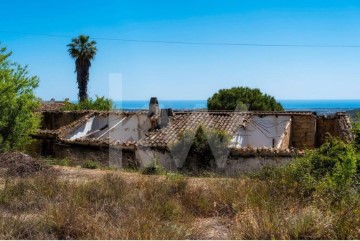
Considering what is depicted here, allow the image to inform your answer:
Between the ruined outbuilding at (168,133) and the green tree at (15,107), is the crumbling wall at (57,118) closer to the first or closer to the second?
the ruined outbuilding at (168,133)

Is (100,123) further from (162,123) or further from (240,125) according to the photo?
(240,125)

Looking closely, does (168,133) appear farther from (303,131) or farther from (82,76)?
(82,76)

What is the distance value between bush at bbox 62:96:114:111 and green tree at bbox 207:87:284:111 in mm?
11993

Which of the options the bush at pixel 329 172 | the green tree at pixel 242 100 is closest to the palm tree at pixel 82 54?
the green tree at pixel 242 100

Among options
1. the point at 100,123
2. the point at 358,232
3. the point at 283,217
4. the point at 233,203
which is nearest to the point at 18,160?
the point at 233,203

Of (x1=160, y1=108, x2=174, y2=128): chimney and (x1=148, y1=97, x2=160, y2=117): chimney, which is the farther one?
(x1=148, y1=97, x2=160, y2=117): chimney

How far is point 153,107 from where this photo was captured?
23688 mm

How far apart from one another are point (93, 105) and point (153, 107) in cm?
1382

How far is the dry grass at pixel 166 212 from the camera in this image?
15.1 feet

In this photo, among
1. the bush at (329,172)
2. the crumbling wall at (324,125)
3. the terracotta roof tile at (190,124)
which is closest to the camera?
the bush at (329,172)

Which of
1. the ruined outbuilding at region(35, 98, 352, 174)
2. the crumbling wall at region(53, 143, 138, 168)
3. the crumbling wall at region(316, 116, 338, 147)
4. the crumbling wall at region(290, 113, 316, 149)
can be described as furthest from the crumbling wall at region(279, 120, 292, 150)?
the crumbling wall at region(53, 143, 138, 168)

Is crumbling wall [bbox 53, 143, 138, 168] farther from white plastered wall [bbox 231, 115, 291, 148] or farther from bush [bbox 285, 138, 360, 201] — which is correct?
bush [bbox 285, 138, 360, 201]

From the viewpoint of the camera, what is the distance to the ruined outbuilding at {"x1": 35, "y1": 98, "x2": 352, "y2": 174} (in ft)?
58.3

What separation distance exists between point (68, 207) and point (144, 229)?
1.20 metres
